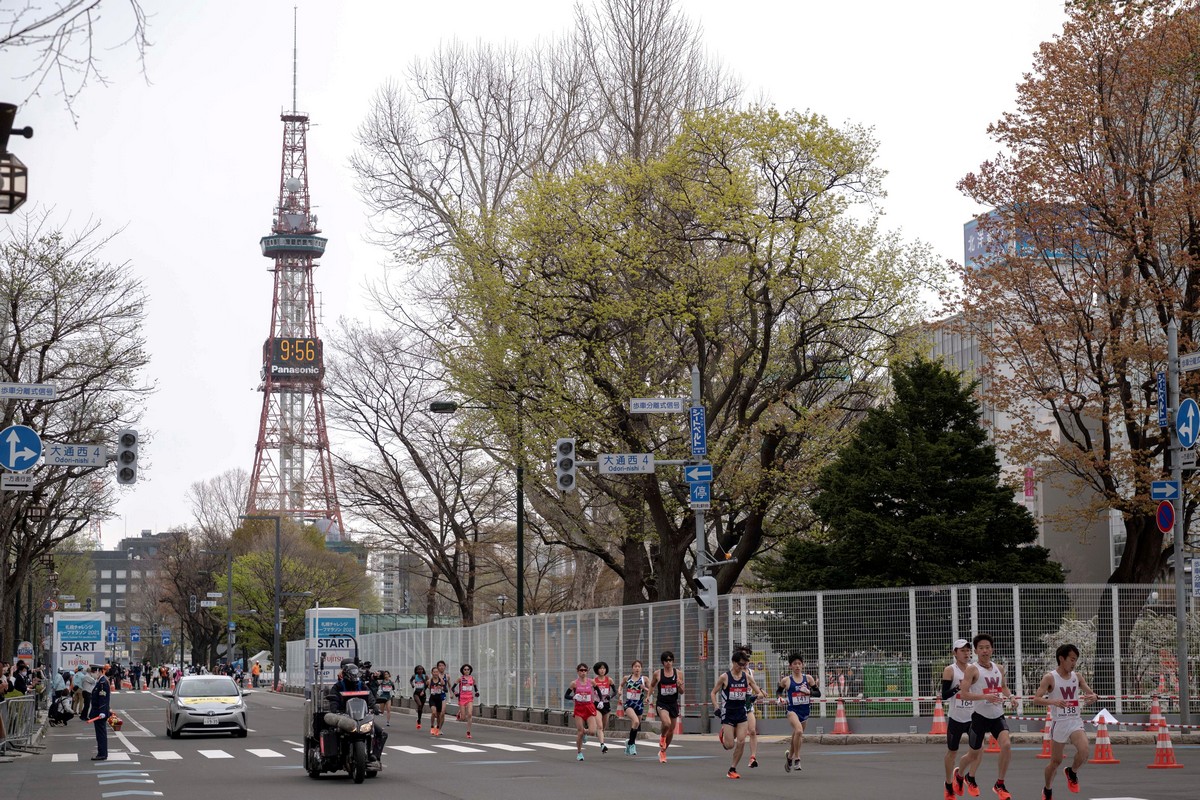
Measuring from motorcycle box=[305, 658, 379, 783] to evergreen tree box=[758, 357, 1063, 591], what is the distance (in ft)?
59.6

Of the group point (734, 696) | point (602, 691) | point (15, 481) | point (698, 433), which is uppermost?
point (698, 433)

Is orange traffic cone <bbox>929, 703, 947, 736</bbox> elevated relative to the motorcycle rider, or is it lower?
lower

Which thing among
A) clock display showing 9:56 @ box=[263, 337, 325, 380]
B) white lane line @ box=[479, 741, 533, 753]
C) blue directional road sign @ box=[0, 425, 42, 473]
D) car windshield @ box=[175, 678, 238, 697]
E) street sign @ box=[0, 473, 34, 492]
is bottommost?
white lane line @ box=[479, 741, 533, 753]

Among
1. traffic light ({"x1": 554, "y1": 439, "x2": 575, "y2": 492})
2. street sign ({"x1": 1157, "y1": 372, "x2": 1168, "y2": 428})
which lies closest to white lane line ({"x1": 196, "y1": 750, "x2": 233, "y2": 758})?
traffic light ({"x1": 554, "y1": 439, "x2": 575, "y2": 492})

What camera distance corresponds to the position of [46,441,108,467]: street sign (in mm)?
26109

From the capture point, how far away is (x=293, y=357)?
151625 millimetres

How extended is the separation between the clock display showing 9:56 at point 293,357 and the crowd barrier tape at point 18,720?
11907cm

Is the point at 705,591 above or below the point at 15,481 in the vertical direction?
below

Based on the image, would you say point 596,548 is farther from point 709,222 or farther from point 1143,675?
point 1143,675

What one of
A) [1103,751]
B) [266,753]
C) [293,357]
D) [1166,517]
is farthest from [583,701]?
[293,357]

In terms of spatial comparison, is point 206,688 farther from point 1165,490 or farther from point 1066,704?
point 1066,704

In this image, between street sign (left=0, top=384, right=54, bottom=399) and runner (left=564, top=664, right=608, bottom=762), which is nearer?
street sign (left=0, top=384, right=54, bottom=399)

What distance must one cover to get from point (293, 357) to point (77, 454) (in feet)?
Answer: 417

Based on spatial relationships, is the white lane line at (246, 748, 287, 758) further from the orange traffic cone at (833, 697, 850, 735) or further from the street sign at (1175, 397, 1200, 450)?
the street sign at (1175, 397, 1200, 450)
